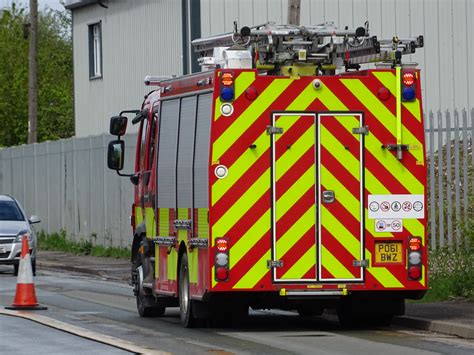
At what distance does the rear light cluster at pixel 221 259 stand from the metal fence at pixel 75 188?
17.5m

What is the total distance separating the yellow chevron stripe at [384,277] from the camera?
15.8 metres

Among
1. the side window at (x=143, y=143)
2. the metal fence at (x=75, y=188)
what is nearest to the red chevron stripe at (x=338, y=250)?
the side window at (x=143, y=143)

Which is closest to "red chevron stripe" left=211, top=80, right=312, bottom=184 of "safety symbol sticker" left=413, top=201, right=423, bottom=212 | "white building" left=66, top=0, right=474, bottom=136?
"safety symbol sticker" left=413, top=201, right=423, bottom=212

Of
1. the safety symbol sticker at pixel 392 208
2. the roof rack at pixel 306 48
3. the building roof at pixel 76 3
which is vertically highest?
the building roof at pixel 76 3

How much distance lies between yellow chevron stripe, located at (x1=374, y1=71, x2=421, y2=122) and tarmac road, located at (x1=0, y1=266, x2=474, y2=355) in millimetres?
2388

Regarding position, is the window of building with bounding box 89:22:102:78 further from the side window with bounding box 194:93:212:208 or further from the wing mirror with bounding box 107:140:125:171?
the side window with bounding box 194:93:212:208

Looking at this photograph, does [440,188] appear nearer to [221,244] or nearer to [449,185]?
[449,185]

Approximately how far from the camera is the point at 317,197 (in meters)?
15.8

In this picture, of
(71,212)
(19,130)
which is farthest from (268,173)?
(19,130)

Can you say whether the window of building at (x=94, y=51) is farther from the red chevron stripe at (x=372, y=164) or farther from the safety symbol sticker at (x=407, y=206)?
the safety symbol sticker at (x=407, y=206)

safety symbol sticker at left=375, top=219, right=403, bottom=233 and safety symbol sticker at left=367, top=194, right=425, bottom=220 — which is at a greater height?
safety symbol sticker at left=367, top=194, right=425, bottom=220

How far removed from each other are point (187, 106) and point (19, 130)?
46370mm

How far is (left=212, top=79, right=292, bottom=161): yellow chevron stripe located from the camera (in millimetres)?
15648

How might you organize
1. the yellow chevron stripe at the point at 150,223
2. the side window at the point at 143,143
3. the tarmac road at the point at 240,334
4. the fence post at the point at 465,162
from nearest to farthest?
1. the tarmac road at the point at 240,334
2. the yellow chevron stripe at the point at 150,223
3. the side window at the point at 143,143
4. the fence post at the point at 465,162
